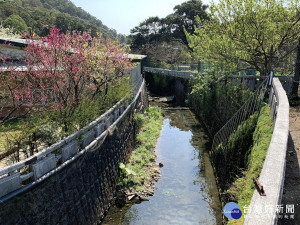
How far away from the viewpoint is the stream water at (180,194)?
9.83 m

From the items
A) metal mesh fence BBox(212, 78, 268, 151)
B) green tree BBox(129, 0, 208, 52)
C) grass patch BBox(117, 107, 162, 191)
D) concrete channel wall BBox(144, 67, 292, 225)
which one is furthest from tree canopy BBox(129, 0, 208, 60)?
concrete channel wall BBox(144, 67, 292, 225)

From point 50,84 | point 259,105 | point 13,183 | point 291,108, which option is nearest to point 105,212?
point 13,183

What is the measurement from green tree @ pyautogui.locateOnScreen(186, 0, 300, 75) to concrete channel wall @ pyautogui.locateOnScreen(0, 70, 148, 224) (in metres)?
9.06

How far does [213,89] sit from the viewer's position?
20125mm

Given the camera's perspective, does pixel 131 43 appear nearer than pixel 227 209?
No

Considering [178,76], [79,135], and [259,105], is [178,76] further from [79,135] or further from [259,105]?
[79,135]

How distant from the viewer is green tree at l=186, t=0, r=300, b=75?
14.5m

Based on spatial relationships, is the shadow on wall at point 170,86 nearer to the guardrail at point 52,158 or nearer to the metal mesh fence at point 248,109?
the metal mesh fence at point 248,109

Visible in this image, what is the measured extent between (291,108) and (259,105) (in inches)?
73.0

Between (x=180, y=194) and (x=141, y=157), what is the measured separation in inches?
145

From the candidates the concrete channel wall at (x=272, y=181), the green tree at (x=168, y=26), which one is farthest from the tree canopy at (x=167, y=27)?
the concrete channel wall at (x=272, y=181)

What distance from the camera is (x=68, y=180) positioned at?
7566 mm

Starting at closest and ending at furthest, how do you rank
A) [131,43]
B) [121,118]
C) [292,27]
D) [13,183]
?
[13,183] < [121,118] < [292,27] < [131,43]

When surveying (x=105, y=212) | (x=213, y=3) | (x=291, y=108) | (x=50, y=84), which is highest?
(x=213, y=3)
